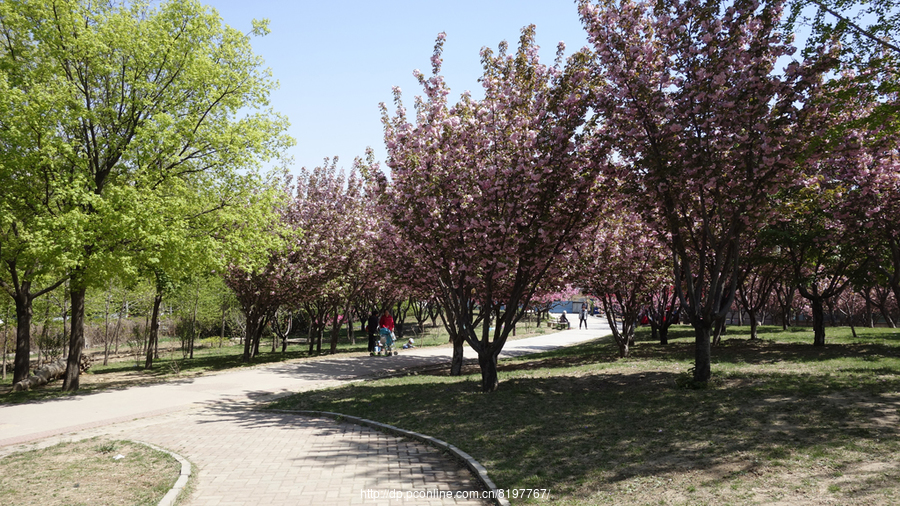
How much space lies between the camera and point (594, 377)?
12.9 meters

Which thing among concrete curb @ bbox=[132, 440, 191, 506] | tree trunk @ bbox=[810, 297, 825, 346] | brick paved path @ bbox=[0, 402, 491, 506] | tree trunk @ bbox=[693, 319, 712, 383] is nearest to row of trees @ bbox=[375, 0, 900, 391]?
tree trunk @ bbox=[693, 319, 712, 383]

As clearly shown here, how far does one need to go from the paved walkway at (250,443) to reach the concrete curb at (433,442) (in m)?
0.12

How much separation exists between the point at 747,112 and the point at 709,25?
1667 millimetres

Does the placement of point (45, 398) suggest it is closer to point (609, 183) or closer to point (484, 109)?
point (484, 109)

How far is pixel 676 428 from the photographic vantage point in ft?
24.5

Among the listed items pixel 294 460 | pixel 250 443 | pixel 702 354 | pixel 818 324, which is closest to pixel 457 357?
pixel 702 354

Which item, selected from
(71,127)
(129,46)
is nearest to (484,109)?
(129,46)

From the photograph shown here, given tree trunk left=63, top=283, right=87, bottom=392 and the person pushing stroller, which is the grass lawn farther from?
the person pushing stroller

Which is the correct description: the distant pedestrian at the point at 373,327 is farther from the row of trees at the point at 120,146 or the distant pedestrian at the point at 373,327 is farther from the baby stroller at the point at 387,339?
the row of trees at the point at 120,146

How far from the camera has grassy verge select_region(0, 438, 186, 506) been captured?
578 centimetres

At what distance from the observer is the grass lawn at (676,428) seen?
539cm

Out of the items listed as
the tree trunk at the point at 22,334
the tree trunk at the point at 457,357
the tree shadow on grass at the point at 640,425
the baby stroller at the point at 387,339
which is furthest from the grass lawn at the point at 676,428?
the baby stroller at the point at 387,339

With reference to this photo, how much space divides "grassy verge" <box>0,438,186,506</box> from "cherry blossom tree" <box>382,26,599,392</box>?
6498 millimetres

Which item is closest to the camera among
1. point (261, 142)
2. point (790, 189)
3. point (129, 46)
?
point (790, 189)
